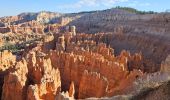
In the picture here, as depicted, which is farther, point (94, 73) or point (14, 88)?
point (94, 73)

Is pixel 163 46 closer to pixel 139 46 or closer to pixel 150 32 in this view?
pixel 139 46

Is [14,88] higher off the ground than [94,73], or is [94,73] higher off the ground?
[94,73]

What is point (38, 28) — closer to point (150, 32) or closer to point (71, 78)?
point (150, 32)

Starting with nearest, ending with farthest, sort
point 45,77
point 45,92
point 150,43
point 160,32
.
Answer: point 45,92, point 45,77, point 150,43, point 160,32

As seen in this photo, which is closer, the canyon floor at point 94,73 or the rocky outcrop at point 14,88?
the canyon floor at point 94,73

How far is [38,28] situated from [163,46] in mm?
69881

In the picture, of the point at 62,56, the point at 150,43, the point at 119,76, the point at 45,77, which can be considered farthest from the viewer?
the point at 150,43

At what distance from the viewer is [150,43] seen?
5447 centimetres

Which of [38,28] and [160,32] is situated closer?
[160,32]

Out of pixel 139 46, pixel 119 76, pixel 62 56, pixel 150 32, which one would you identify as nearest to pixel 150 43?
→ pixel 139 46

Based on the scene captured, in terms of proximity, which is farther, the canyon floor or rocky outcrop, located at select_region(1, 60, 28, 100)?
rocky outcrop, located at select_region(1, 60, 28, 100)

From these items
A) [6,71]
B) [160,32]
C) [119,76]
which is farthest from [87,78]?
[160,32]

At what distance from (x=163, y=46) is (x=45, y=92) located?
28.5m

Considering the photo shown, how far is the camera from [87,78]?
1172 inches
